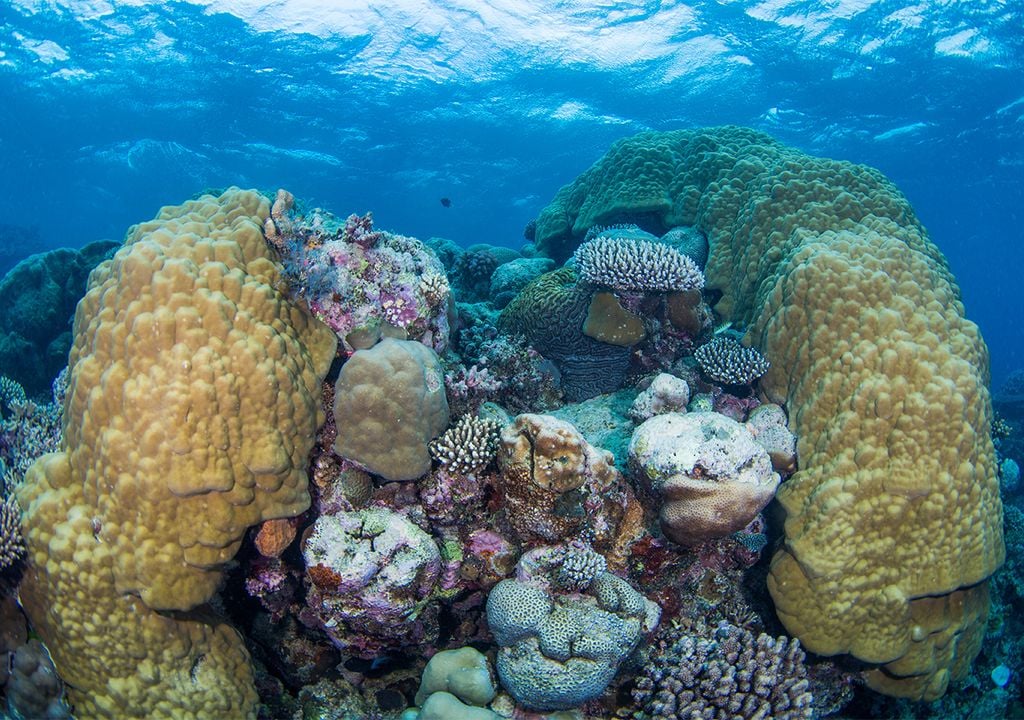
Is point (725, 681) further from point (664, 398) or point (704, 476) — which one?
point (664, 398)

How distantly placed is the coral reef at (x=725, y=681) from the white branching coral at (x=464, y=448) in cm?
224

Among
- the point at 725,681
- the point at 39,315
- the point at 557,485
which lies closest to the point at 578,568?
the point at 557,485

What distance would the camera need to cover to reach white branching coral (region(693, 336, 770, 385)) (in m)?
6.03

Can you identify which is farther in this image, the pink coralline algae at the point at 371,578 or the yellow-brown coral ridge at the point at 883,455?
the yellow-brown coral ridge at the point at 883,455

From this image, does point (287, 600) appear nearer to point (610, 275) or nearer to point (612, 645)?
point (612, 645)

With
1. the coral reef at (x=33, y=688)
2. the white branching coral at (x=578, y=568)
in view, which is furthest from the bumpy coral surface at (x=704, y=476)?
the coral reef at (x=33, y=688)

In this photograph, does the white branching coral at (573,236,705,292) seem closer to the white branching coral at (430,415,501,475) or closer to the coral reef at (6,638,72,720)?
the white branching coral at (430,415,501,475)

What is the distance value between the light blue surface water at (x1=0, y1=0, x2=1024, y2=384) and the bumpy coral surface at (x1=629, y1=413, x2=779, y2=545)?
23.1m

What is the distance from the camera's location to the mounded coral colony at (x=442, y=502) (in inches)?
153

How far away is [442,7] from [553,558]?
83.9 feet

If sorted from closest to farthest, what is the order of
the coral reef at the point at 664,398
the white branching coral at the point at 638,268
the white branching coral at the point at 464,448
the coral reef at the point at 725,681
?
the coral reef at the point at 725,681
the white branching coral at the point at 464,448
the coral reef at the point at 664,398
the white branching coral at the point at 638,268

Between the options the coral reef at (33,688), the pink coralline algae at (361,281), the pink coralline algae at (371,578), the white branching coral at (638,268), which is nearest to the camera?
the coral reef at (33,688)

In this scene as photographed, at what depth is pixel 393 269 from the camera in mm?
5027

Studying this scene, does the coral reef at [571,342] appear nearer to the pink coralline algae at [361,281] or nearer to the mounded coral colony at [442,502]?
the mounded coral colony at [442,502]
